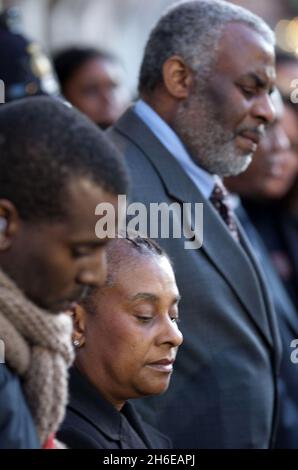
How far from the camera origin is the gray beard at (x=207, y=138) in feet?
14.0

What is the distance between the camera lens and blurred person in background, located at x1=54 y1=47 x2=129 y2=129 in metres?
6.66

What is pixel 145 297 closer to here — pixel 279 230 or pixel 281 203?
pixel 279 230

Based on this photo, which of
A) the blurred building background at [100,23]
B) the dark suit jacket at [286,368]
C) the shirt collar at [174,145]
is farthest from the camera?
the blurred building background at [100,23]

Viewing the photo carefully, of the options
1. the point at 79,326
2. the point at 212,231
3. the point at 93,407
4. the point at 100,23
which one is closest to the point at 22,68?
the point at 212,231

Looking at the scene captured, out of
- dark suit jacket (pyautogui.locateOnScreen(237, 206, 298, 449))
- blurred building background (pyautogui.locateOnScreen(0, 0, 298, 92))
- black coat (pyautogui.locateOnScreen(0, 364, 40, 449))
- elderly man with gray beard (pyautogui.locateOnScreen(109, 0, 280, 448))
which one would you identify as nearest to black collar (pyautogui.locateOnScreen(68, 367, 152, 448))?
elderly man with gray beard (pyautogui.locateOnScreen(109, 0, 280, 448))

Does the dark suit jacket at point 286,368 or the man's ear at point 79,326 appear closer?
the man's ear at point 79,326

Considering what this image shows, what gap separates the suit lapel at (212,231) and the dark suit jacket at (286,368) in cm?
111

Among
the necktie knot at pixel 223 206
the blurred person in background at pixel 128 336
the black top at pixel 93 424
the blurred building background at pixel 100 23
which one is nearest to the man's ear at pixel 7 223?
the black top at pixel 93 424

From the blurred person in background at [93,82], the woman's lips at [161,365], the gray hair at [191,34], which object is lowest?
the woman's lips at [161,365]

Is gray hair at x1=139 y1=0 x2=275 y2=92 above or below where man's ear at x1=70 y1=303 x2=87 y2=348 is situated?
above

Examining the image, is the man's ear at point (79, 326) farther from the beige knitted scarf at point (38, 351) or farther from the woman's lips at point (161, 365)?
the beige knitted scarf at point (38, 351)

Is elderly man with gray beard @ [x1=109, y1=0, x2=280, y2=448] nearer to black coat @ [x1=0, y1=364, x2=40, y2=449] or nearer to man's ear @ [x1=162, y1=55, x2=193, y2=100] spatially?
man's ear @ [x1=162, y1=55, x2=193, y2=100]

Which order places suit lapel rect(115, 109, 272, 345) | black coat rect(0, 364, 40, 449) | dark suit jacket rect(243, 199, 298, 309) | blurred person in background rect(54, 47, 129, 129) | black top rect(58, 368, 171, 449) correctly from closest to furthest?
black coat rect(0, 364, 40, 449) → black top rect(58, 368, 171, 449) → suit lapel rect(115, 109, 272, 345) → dark suit jacket rect(243, 199, 298, 309) → blurred person in background rect(54, 47, 129, 129)

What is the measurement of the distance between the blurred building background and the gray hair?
3.49 metres
